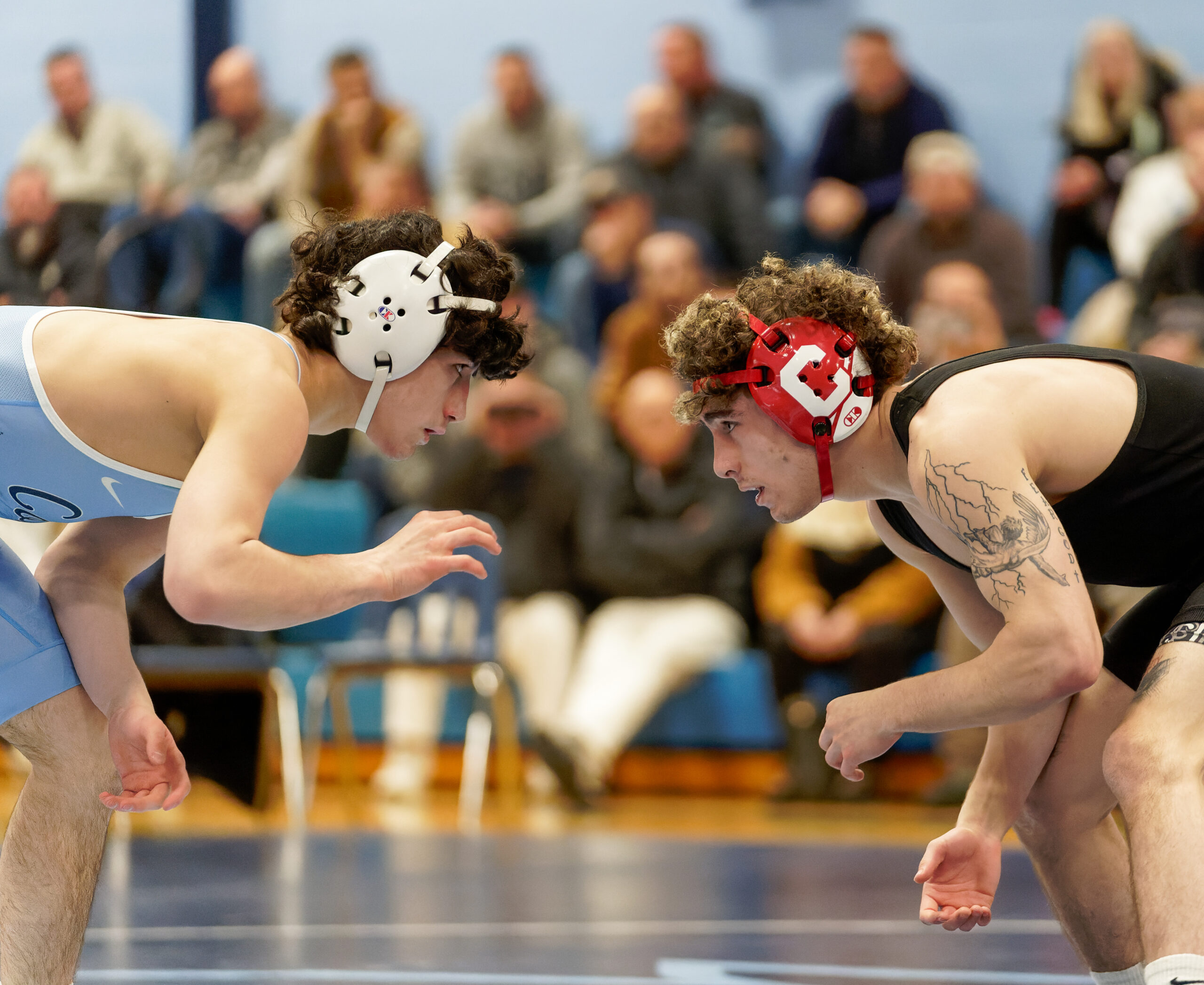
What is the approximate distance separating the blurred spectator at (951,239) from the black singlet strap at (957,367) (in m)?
5.15

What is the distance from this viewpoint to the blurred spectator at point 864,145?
8.81 metres

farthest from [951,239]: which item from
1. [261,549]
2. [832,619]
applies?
[261,549]

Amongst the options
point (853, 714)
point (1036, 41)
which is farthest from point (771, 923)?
point (1036, 41)

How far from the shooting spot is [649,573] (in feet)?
25.0

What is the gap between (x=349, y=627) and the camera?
8.48 metres

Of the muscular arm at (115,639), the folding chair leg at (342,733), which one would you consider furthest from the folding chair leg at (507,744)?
the muscular arm at (115,639)

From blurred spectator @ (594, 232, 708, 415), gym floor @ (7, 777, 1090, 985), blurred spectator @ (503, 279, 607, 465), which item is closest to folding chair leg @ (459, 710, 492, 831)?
gym floor @ (7, 777, 1090, 985)

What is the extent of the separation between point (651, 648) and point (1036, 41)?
188 inches

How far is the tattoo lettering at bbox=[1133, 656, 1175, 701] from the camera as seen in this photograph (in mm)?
2621

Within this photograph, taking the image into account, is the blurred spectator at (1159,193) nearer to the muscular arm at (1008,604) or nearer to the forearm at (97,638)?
the muscular arm at (1008,604)

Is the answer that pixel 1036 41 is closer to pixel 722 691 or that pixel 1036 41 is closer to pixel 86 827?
pixel 722 691

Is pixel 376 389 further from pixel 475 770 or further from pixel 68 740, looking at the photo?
pixel 475 770

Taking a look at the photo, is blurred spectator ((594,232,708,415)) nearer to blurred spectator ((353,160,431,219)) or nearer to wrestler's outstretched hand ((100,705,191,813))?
blurred spectator ((353,160,431,219))

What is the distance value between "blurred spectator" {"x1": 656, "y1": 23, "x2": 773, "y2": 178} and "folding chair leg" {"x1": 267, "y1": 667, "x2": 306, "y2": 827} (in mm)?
4132
